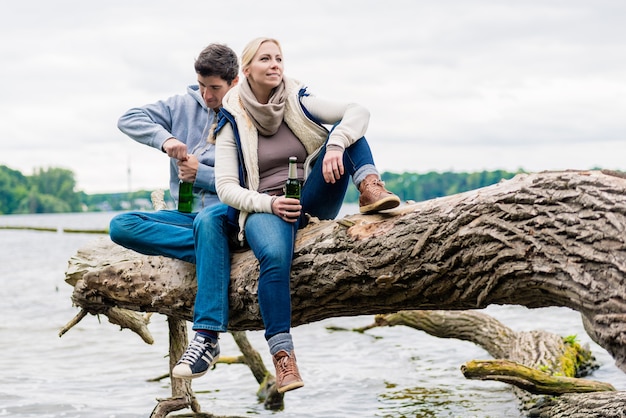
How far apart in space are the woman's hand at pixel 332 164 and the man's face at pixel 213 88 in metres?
1.28

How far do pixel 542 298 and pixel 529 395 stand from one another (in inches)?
168

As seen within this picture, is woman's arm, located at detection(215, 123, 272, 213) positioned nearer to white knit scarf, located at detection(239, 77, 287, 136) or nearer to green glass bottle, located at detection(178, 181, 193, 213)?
white knit scarf, located at detection(239, 77, 287, 136)

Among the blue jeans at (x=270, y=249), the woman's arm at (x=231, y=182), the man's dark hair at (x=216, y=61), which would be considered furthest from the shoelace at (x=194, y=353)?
the man's dark hair at (x=216, y=61)

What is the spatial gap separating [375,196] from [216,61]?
1.62 meters

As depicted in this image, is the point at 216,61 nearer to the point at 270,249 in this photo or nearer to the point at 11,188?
the point at 270,249

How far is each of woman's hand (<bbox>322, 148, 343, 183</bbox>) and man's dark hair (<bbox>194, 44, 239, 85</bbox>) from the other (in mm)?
1263

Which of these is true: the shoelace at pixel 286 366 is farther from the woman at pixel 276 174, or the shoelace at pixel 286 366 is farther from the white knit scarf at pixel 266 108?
the white knit scarf at pixel 266 108

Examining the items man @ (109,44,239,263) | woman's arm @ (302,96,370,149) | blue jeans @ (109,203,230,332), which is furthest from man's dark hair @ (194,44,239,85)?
blue jeans @ (109,203,230,332)

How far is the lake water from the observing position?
409 inches

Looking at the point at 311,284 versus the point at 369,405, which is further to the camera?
the point at 369,405

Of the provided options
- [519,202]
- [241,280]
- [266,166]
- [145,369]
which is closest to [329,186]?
[266,166]

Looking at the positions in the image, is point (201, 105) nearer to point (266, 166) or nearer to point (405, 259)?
point (266, 166)

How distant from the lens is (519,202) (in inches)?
211

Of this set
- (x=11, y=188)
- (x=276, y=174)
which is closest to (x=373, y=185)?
(x=276, y=174)
